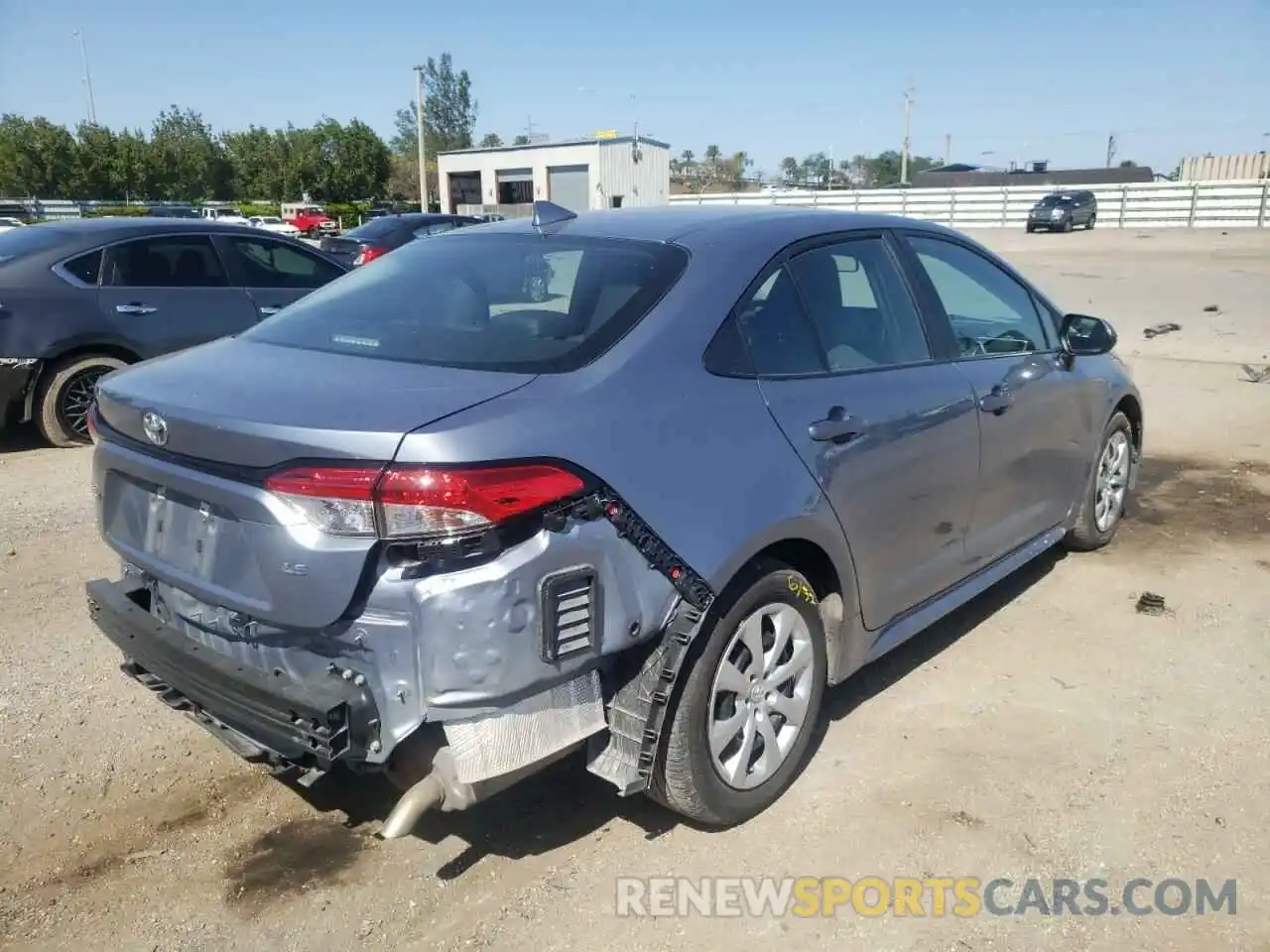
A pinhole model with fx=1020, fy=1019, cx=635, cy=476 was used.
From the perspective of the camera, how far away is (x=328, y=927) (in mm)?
2658

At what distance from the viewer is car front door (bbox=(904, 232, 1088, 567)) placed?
399 centimetres

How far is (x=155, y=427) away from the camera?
2.70 metres

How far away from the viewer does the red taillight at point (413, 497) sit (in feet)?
7.45

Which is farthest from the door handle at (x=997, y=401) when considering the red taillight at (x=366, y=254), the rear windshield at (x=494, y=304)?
the red taillight at (x=366, y=254)

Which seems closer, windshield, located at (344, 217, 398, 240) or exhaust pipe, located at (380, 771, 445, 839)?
exhaust pipe, located at (380, 771, 445, 839)

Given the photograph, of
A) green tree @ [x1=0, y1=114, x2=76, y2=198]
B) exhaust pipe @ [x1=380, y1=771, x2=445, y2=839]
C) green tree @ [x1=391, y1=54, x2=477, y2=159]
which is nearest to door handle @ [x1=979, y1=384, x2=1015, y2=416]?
exhaust pipe @ [x1=380, y1=771, x2=445, y2=839]

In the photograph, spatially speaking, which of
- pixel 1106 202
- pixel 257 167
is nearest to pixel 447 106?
pixel 257 167

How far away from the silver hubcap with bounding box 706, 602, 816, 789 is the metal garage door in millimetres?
43140

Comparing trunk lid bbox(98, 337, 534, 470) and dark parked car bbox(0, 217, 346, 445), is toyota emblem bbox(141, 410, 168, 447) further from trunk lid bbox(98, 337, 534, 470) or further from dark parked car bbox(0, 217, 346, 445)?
dark parked car bbox(0, 217, 346, 445)

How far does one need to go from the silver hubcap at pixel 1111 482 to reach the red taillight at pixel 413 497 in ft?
12.6

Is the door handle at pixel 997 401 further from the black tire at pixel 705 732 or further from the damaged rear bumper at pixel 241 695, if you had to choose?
the damaged rear bumper at pixel 241 695

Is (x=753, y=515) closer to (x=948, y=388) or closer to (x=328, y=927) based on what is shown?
(x=948, y=388)

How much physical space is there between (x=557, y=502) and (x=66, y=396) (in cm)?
637
